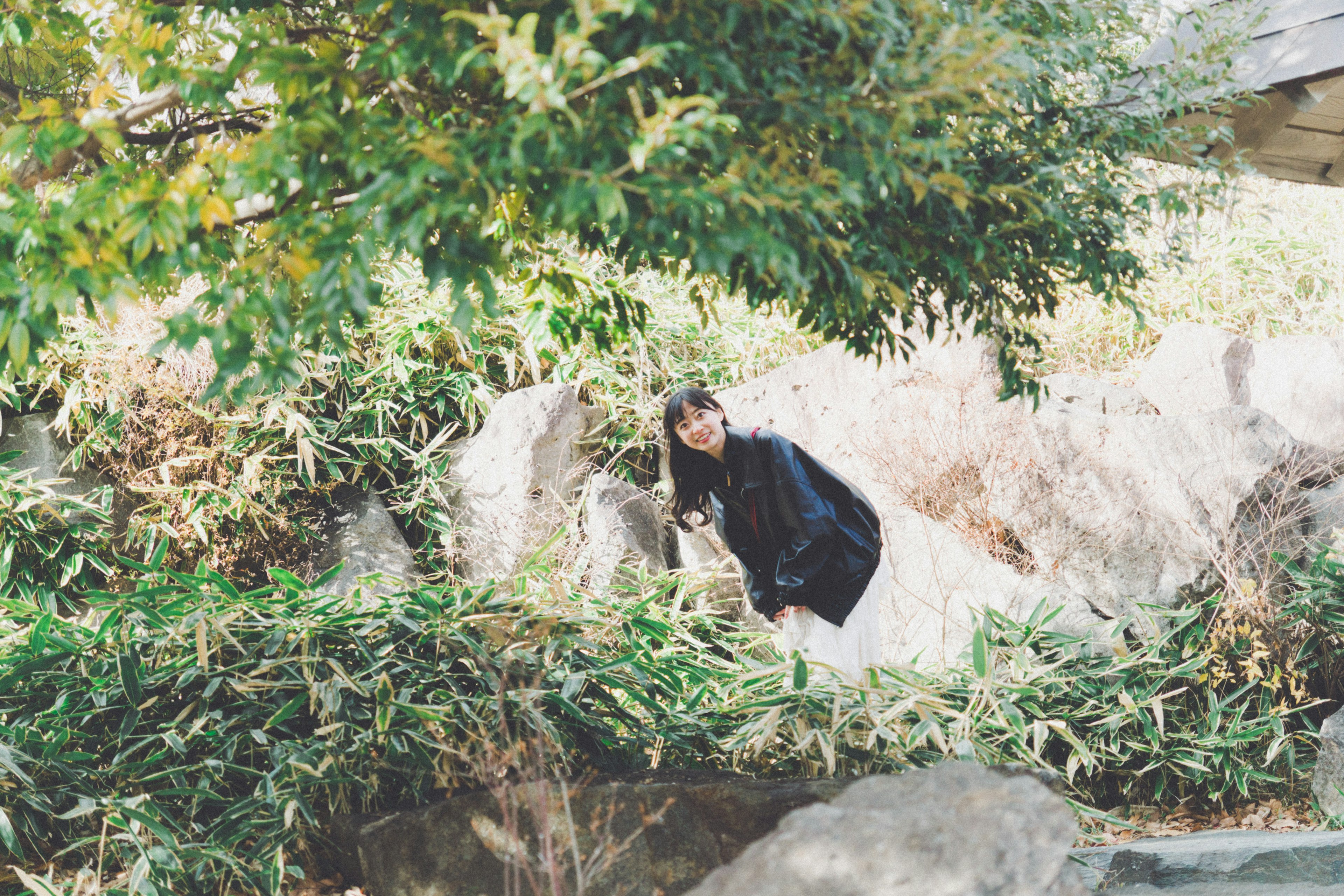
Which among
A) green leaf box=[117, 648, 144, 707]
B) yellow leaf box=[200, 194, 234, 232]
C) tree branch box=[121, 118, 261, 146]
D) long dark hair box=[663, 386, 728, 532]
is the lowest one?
green leaf box=[117, 648, 144, 707]

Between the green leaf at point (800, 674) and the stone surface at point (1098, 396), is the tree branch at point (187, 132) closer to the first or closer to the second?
the green leaf at point (800, 674)

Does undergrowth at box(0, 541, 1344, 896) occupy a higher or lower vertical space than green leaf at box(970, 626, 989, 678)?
lower

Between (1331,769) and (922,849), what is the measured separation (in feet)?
10.8

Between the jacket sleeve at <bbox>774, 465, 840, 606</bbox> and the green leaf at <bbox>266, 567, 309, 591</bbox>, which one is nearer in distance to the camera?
the green leaf at <bbox>266, 567, 309, 591</bbox>

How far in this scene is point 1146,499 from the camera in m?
4.78

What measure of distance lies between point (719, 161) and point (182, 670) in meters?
2.40

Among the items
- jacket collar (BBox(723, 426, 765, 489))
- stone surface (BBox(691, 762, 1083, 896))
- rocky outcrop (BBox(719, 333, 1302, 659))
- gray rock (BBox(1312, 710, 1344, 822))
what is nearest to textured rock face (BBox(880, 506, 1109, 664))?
rocky outcrop (BBox(719, 333, 1302, 659))

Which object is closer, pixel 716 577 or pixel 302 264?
pixel 302 264

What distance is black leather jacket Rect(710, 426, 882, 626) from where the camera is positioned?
11.9 ft

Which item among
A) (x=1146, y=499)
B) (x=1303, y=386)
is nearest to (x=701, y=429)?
(x=1146, y=499)

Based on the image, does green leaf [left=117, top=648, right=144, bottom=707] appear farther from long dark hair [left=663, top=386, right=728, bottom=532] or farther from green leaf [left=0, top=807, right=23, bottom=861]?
long dark hair [left=663, top=386, right=728, bottom=532]

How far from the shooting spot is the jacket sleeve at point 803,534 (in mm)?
3619

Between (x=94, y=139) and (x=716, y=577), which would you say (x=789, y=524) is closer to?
(x=716, y=577)

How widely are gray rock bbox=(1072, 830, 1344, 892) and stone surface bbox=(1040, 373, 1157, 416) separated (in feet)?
10.5
